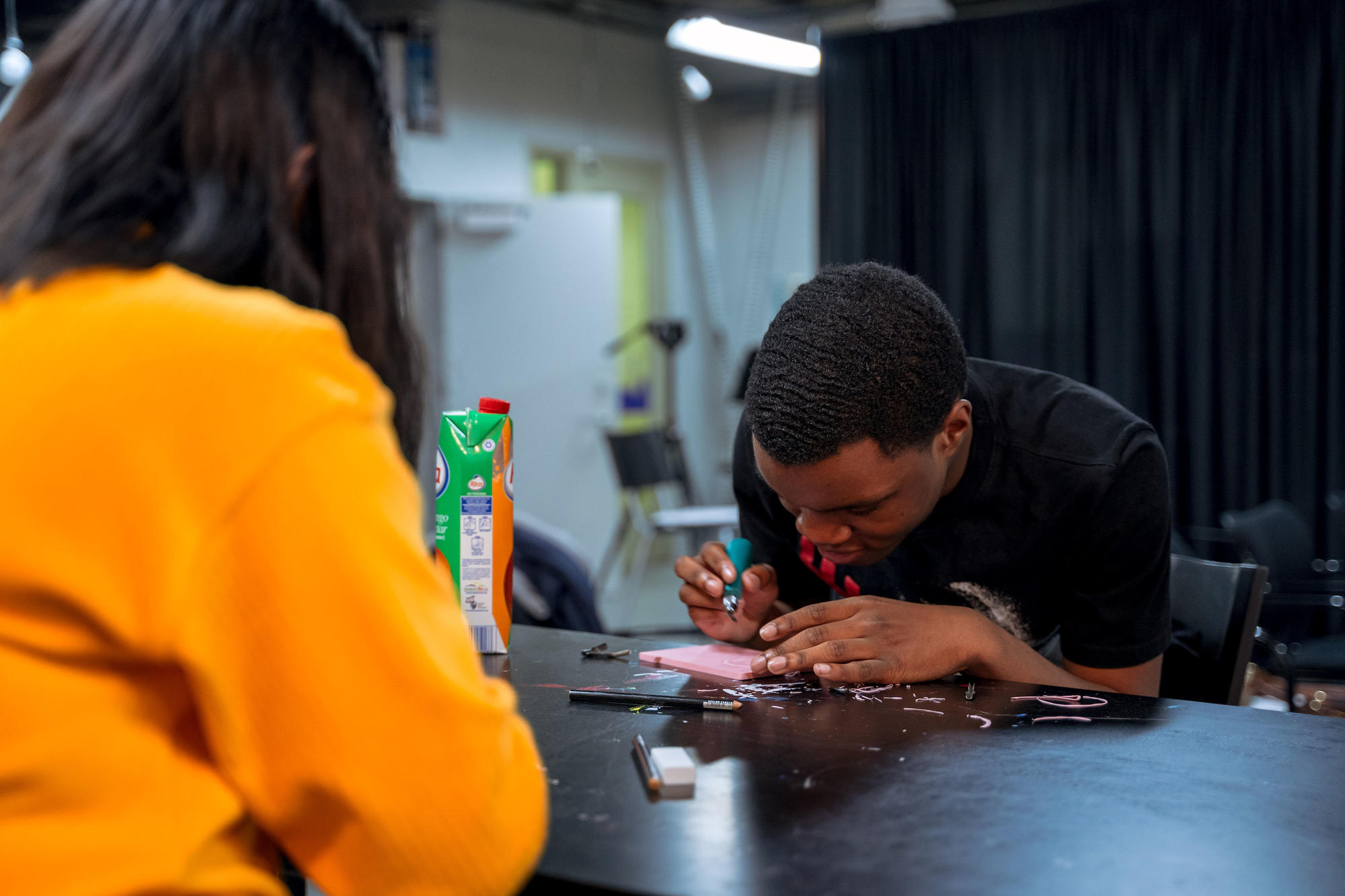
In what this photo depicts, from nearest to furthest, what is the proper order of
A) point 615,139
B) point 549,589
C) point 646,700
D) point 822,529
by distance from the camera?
point 646,700
point 822,529
point 549,589
point 615,139

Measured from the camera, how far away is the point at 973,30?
431 cm

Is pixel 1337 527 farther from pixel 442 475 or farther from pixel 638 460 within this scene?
pixel 442 475

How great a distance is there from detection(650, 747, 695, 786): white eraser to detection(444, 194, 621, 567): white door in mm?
4396

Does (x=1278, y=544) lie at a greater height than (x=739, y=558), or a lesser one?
lesser

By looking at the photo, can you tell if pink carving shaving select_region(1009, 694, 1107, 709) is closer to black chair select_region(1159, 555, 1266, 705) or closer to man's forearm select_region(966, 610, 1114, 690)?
man's forearm select_region(966, 610, 1114, 690)

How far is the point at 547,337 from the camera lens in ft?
18.2

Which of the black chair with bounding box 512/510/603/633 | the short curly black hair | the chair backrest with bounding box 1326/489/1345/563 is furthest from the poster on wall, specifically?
the short curly black hair

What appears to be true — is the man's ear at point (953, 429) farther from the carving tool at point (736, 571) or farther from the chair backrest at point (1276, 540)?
the chair backrest at point (1276, 540)

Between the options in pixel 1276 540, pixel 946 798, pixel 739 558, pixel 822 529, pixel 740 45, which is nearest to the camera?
pixel 946 798

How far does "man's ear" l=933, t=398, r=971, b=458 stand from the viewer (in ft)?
4.11

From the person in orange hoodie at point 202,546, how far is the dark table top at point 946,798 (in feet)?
0.47

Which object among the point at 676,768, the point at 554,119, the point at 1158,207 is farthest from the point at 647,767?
the point at 554,119

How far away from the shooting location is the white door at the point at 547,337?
533cm

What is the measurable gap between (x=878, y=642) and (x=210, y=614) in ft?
2.36
